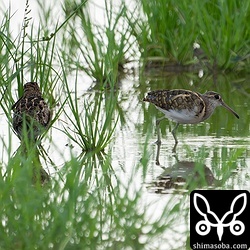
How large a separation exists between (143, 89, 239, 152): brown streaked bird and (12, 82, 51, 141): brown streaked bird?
1.00 metres

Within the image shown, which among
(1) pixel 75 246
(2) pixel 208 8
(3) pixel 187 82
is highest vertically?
(2) pixel 208 8

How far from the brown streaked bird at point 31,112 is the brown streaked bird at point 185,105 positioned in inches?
39.4

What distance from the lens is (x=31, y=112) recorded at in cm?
926

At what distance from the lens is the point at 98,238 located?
6191mm

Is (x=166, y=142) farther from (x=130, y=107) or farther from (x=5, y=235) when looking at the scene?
(x=5, y=235)

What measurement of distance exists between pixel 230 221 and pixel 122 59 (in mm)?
6224

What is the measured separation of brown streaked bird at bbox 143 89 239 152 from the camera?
984 cm

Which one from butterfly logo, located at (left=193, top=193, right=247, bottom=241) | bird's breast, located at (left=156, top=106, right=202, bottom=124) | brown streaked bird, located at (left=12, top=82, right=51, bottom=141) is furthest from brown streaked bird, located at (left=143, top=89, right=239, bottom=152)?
butterfly logo, located at (left=193, top=193, right=247, bottom=241)

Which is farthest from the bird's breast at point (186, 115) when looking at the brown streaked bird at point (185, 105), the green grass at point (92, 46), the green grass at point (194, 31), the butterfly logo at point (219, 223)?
the butterfly logo at point (219, 223)

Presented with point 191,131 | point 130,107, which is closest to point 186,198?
point 191,131

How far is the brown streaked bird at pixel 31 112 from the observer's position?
358 inches

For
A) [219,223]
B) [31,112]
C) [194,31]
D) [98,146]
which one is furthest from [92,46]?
[219,223]

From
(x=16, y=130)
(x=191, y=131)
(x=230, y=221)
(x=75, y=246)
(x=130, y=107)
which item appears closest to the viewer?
(x=75, y=246)

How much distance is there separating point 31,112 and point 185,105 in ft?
4.67
